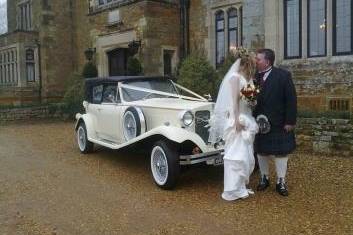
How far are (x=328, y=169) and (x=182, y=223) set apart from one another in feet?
11.2

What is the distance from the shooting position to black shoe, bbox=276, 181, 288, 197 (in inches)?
226

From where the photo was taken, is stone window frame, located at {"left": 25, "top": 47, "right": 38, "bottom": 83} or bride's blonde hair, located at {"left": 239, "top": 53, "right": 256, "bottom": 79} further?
stone window frame, located at {"left": 25, "top": 47, "right": 38, "bottom": 83}

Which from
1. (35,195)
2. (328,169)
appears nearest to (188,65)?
(328,169)

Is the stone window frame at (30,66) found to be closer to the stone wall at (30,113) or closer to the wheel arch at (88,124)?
Result: the stone wall at (30,113)

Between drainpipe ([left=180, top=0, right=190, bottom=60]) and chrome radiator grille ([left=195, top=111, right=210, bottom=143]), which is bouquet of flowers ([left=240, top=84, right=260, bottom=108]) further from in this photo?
drainpipe ([left=180, top=0, right=190, bottom=60])

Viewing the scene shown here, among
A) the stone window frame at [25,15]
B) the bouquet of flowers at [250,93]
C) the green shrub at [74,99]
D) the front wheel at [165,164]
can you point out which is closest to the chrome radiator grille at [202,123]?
the front wheel at [165,164]

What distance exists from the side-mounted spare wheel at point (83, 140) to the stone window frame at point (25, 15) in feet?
43.5

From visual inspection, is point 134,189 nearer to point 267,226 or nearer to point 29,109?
point 267,226

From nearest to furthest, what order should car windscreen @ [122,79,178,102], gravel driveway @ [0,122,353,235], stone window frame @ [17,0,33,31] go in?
gravel driveway @ [0,122,353,235], car windscreen @ [122,79,178,102], stone window frame @ [17,0,33,31]

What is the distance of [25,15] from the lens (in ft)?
71.1

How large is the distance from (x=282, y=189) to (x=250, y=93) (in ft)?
4.47

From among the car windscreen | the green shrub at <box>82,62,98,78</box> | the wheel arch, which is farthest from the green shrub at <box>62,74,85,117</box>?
the car windscreen

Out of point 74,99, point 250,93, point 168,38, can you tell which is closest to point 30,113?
point 74,99

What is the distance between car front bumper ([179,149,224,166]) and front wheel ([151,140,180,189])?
113 mm
